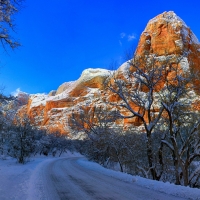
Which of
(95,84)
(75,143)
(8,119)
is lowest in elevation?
(75,143)

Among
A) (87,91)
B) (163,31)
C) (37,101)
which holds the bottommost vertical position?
(37,101)

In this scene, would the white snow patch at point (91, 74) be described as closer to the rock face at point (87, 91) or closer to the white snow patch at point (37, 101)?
the rock face at point (87, 91)

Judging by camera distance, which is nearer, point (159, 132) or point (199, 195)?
point (199, 195)

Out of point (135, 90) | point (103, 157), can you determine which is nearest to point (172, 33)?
point (103, 157)

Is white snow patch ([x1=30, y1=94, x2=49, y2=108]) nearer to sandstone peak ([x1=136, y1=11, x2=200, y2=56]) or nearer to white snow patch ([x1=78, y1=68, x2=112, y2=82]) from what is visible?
white snow patch ([x1=78, y1=68, x2=112, y2=82])

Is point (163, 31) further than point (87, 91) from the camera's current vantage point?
No

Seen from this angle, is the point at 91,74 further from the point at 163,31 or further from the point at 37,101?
the point at 163,31

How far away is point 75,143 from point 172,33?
69589 millimetres

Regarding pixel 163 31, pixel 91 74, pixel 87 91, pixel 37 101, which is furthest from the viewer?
pixel 37 101

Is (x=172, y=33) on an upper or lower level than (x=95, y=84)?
upper

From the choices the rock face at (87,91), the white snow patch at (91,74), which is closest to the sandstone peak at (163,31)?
the rock face at (87,91)

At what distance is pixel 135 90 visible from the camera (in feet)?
45.1

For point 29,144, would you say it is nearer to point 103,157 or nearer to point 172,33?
point 103,157

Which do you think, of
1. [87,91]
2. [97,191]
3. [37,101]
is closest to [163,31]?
[87,91]
